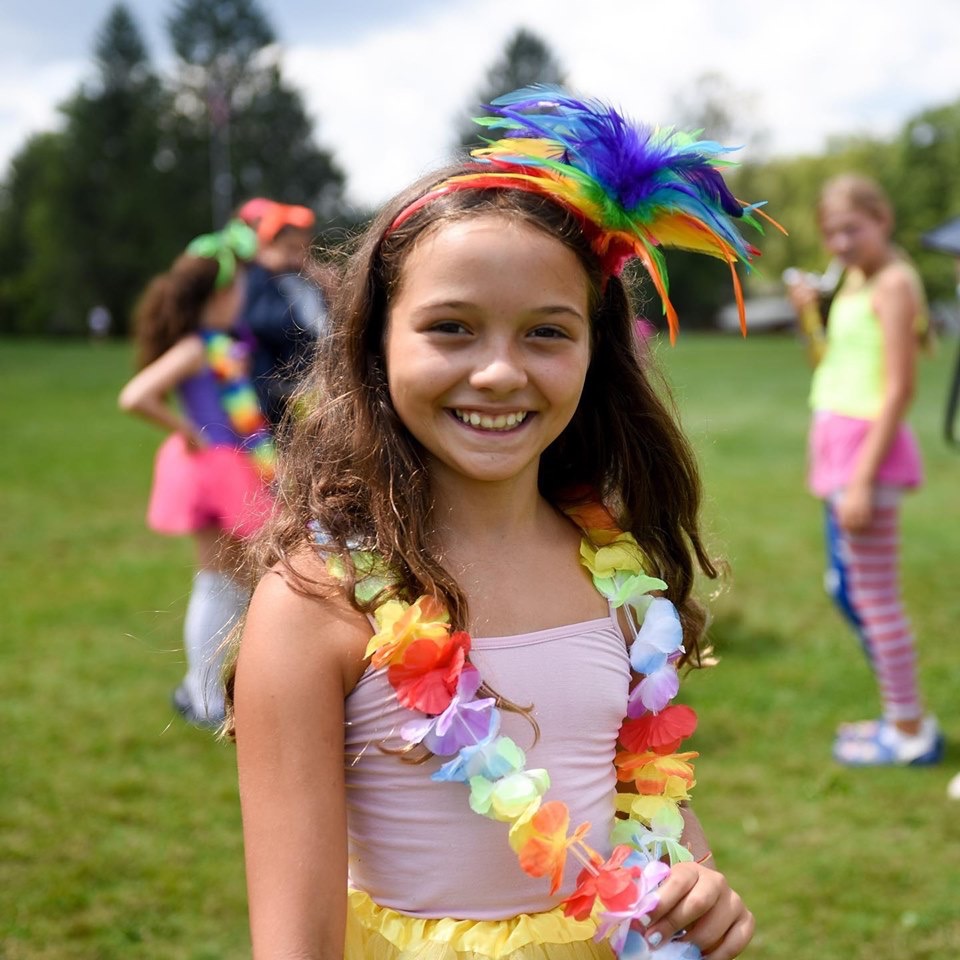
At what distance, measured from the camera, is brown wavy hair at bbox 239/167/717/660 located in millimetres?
1769

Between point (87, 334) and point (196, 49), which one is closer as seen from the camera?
point (87, 334)

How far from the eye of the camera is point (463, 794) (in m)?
1.71

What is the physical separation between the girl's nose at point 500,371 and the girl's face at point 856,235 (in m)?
3.12

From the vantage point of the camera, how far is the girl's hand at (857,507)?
4371 mm

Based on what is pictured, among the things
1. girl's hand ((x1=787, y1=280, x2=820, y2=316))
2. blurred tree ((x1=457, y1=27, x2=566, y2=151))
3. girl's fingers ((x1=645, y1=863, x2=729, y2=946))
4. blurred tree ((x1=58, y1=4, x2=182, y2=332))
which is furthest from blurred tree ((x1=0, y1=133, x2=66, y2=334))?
girl's fingers ((x1=645, y1=863, x2=729, y2=946))

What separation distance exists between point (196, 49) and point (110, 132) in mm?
9873

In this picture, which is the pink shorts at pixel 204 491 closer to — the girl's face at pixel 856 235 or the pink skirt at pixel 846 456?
the pink skirt at pixel 846 456

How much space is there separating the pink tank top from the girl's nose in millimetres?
373

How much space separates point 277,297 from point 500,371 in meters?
3.68

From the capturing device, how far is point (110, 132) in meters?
58.1

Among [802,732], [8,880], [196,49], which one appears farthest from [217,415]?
[196,49]

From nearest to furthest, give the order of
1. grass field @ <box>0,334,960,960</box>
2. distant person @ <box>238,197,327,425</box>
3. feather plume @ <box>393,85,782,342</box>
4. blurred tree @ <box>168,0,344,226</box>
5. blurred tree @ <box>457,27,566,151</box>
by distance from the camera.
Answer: feather plume @ <box>393,85,782,342</box> → grass field @ <box>0,334,960,960</box> → distant person @ <box>238,197,327,425</box> → blurred tree @ <box>168,0,344,226</box> → blurred tree @ <box>457,27,566,151</box>

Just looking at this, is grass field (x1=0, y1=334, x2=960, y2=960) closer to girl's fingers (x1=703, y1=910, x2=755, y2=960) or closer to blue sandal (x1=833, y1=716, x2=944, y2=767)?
blue sandal (x1=833, y1=716, x2=944, y2=767)

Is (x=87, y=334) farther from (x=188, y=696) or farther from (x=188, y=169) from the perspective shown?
(x=188, y=696)
